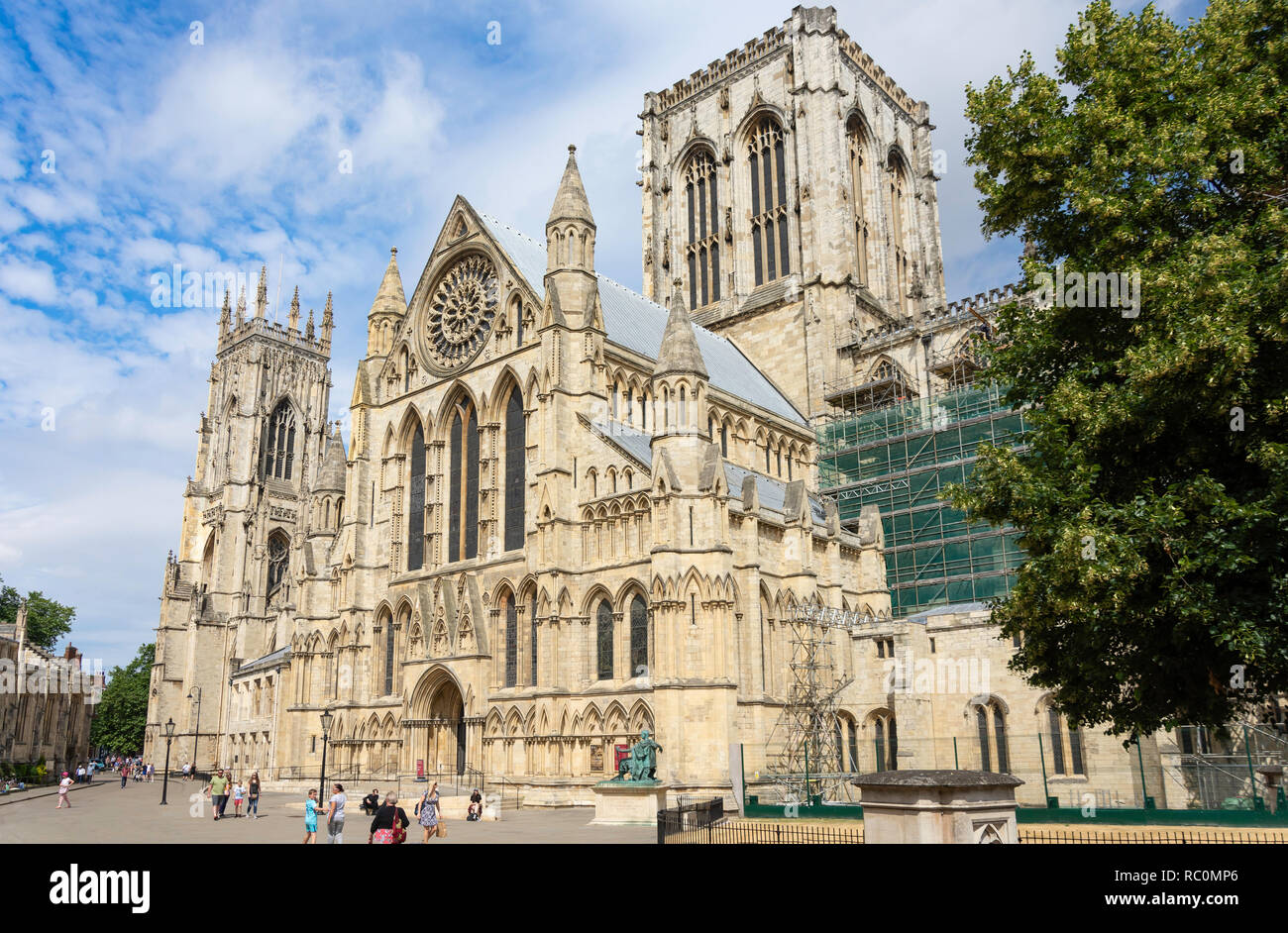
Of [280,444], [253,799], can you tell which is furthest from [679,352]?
[280,444]

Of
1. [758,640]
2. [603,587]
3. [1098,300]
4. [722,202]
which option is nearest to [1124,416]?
[1098,300]

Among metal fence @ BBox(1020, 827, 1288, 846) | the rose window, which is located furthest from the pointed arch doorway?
metal fence @ BBox(1020, 827, 1288, 846)

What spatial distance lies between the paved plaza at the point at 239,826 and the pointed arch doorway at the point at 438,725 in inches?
116

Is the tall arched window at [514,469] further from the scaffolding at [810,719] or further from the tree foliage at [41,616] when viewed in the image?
the tree foliage at [41,616]

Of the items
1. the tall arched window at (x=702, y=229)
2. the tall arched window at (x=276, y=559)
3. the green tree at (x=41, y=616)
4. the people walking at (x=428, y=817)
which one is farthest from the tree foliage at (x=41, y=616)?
the people walking at (x=428, y=817)

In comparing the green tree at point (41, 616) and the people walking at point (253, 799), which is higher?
the green tree at point (41, 616)

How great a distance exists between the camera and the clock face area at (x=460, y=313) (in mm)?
37469

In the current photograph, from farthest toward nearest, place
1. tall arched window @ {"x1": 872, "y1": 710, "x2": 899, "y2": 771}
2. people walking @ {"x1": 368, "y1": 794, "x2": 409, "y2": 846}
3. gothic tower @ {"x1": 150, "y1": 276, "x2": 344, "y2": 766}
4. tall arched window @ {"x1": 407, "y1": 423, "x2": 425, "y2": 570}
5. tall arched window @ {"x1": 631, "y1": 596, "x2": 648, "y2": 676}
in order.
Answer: gothic tower @ {"x1": 150, "y1": 276, "x2": 344, "y2": 766}, tall arched window @ {"x1": 407, "y1": 423, "x2": 425, "y2": 570}, tall arched window @ {"x1": 872, "y1": 710, "x2": 899, "y2": 771}, tall arched window @ {"x1": 631, "y1": 596, "x2": 648, "y2": 676}, people walking @ {"x1": 368, "y1": 794, "x2": 409, "y2": 846}

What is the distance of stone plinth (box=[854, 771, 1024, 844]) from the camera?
12.8 metres

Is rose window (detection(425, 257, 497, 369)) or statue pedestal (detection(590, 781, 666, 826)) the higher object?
rose window (detection(425, 257, 497, 369))

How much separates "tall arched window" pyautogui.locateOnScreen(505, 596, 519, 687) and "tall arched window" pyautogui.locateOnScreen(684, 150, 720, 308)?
26042mm

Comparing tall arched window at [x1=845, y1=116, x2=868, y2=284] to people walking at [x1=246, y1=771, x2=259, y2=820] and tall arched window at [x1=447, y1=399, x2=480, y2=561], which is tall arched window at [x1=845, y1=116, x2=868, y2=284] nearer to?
tall arched window at [x1=447, y1=399, x2=480, y2=561]

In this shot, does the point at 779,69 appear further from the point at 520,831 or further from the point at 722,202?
the point at 520,831
